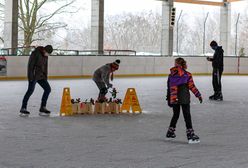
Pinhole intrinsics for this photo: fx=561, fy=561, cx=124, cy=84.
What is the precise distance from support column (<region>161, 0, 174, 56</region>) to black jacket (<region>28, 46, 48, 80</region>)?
2546 centimetres

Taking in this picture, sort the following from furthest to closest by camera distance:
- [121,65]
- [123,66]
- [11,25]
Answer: [123,66], [121,65], [11,25]

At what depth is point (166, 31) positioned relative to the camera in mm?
37969

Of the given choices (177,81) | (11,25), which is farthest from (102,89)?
(11,25)

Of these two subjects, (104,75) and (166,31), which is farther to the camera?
(166,31)

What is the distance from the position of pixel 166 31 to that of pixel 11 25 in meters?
12.1

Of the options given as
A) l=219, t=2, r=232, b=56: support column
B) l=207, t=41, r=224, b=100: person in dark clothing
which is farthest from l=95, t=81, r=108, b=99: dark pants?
l=219, t=2, r=232, b=56: support column

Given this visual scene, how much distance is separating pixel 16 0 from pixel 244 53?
742 inches

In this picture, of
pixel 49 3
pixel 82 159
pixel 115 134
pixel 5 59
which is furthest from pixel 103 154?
pixel 49 3

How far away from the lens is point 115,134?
388 inches

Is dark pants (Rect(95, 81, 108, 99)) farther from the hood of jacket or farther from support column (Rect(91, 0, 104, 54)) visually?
support column (Rect(91, 0, 104, 54))

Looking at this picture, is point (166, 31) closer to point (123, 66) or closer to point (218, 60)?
point (123, 66)

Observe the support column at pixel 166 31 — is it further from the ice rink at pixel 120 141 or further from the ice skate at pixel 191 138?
the ice skate at pixel 191 138

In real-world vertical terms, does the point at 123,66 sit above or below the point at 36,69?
above

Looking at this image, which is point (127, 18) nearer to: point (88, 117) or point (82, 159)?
point (88, 117)
